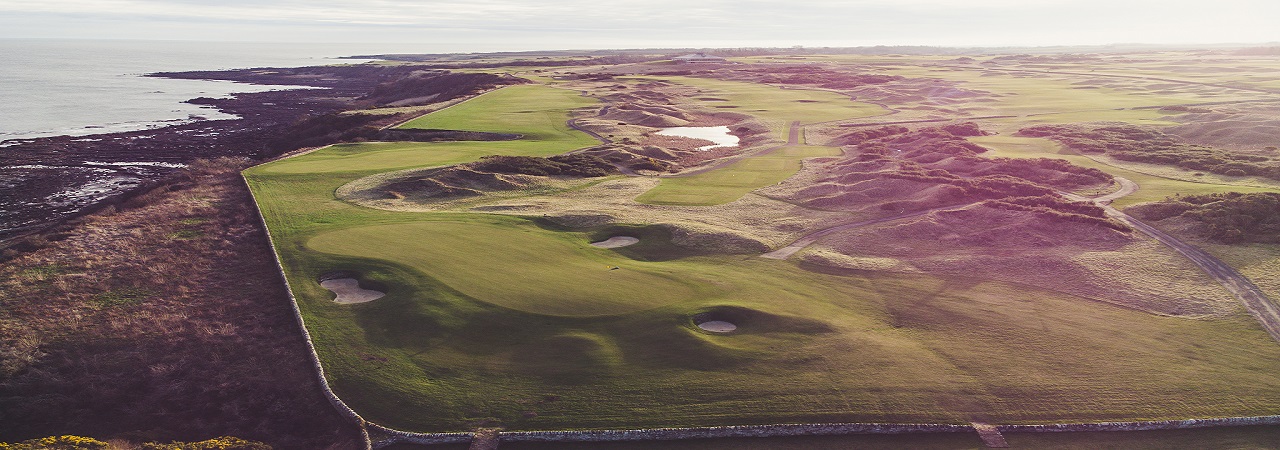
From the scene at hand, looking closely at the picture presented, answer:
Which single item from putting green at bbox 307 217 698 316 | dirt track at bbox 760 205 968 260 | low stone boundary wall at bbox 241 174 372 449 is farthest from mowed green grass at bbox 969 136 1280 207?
low stone boundary wall at bbox 241 174 372 449

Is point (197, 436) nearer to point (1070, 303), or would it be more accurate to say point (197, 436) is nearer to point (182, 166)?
point (1070, 303)

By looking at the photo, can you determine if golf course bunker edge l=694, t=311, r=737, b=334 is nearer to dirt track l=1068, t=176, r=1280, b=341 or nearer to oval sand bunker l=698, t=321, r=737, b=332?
oval sand bunker l=698, t=321, r=737, b=332

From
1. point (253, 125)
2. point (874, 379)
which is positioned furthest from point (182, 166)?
point (874, 379)

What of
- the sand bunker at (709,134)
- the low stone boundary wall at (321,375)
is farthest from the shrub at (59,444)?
the sand bunker at (709,134)

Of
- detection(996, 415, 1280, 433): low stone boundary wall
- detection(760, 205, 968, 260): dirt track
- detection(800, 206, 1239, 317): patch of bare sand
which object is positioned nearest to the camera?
detection(996, 415, 1280, 433): low stone boundary wall

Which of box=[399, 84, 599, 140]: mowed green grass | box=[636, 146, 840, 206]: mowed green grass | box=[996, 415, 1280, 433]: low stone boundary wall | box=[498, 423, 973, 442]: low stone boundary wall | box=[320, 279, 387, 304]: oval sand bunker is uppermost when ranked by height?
box=[399, 84, 599, 140]: mowed green grass

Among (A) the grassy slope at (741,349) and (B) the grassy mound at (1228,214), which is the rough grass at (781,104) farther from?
(A) the grassy slope at (741,349)
